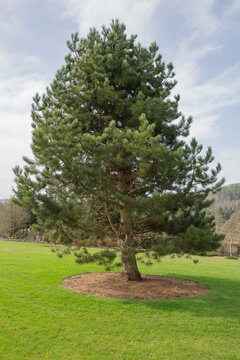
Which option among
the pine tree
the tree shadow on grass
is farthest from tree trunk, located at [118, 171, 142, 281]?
the tree shadow on grass

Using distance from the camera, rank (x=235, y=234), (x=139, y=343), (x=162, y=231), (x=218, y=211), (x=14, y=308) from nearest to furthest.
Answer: (x=139, y=343)
(x=14, y=308)
(x=162, y=231)
(x=235, y=234)
(x=218, y=211)

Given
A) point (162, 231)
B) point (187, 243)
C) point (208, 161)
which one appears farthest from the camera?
point (162, 231)

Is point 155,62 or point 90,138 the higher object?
point 155,62

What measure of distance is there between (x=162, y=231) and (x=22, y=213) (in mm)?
28975

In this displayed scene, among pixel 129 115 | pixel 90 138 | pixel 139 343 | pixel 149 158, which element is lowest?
pixel 139 343

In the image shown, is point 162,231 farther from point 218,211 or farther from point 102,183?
point 218,211

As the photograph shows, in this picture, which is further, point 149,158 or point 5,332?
point 149,158

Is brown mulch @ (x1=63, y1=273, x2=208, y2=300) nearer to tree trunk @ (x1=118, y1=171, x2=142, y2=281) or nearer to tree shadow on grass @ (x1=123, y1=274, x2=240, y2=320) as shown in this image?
tree trunk @ (x1=118, y1=171, x2=142, y2=281)

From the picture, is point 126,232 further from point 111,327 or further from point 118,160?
point 111,327

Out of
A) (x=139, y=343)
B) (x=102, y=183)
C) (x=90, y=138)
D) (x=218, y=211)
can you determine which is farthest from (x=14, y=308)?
(x=218, y=211)

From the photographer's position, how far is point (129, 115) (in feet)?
29.1

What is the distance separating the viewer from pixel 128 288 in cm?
786

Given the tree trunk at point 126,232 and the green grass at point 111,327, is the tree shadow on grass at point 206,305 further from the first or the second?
the tree trunk at point 126,232

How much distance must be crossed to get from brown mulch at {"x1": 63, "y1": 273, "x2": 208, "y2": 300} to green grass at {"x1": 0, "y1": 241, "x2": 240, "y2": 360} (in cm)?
51
